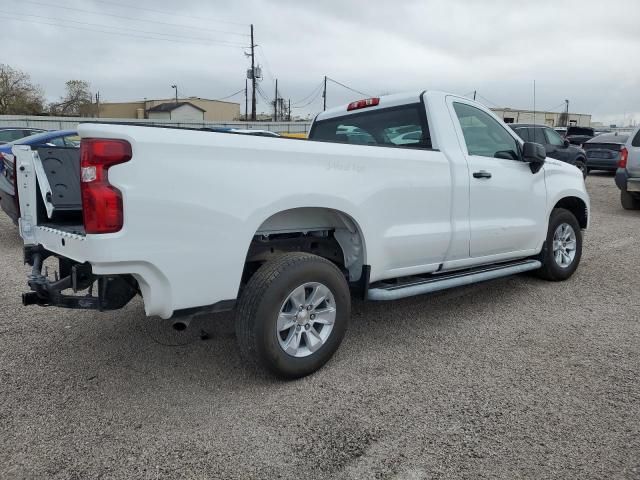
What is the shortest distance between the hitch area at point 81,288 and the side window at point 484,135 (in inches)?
117

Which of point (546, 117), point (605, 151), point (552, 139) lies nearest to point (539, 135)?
point (552, 139)

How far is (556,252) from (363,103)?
8.98ft

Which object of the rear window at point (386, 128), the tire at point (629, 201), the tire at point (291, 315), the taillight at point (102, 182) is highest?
the rear window at point (386, 128)

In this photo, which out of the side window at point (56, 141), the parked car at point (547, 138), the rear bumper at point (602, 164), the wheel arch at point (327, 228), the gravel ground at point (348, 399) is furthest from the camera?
the rear bumper at point (602, 164)

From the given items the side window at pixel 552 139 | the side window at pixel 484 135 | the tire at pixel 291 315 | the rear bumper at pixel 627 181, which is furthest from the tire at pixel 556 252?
the side window at pixel 552 139

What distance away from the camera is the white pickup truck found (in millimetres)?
2590

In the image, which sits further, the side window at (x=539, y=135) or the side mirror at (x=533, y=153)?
the side window at (x=539, y=135)

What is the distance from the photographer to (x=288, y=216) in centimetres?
340

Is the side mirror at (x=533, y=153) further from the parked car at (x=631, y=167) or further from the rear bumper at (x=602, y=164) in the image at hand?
the rear bumper at (x=602, y=164)

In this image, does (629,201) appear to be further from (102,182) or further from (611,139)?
(102,182)

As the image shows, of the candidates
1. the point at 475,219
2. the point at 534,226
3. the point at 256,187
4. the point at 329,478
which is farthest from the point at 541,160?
the point at 329,478

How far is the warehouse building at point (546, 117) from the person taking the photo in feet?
157

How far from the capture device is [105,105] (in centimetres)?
7919

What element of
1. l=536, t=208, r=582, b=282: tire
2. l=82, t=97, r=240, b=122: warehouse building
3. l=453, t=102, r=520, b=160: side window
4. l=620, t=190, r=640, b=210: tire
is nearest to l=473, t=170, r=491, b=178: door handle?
l=453, t=102, r=520, b=160: side window
